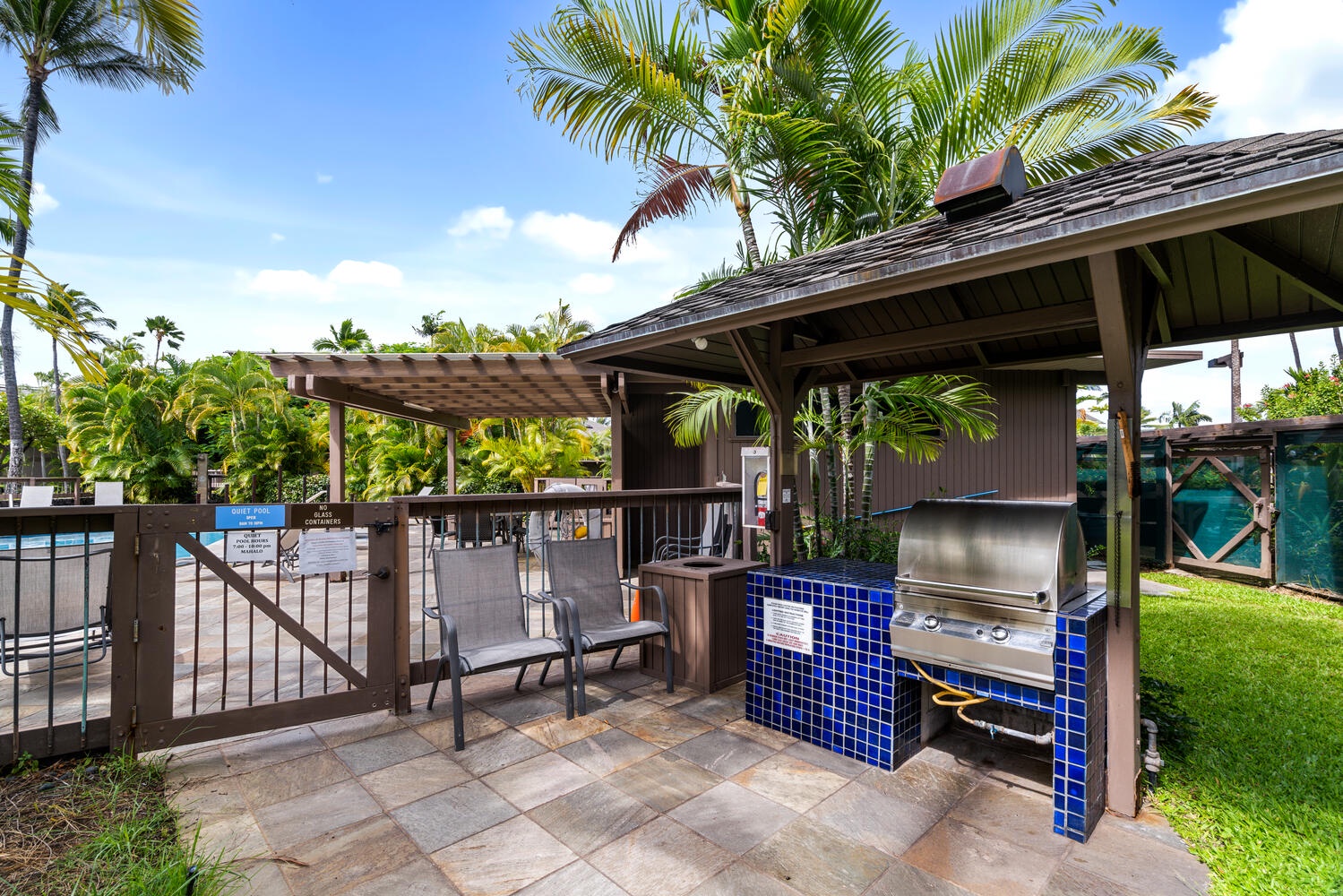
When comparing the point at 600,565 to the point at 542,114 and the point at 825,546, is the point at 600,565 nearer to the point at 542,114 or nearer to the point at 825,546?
the point at 825,546

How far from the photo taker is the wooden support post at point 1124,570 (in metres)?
2.46

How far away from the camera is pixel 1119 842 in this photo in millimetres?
2309

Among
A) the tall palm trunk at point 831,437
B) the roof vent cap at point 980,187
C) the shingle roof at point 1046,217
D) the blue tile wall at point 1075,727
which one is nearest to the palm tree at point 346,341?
the tall palm trunk at point 831,437

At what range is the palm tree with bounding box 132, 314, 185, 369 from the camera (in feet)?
130

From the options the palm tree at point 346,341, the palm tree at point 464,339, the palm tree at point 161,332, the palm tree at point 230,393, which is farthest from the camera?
the palm tree at point 161,332

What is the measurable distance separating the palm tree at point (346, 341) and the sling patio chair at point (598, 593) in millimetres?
22370

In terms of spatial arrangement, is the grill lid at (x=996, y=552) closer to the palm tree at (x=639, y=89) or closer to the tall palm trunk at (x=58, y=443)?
the palm tree at (x=639, y=89)

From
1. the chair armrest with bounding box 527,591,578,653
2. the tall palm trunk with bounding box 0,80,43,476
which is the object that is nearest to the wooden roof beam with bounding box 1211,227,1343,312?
the chair armrest with bounding box 527,591,578,653

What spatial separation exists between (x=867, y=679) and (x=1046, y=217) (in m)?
2.10

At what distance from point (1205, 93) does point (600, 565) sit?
6.62 metres

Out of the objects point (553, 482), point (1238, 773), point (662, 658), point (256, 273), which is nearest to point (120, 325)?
point (256, 273)

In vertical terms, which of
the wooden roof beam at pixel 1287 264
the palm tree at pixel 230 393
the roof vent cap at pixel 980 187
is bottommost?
the wooden roof beam at pixel 1287 264

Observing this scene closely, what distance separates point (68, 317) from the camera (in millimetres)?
1907

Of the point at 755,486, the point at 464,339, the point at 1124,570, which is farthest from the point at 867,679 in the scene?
the point at 464,339
